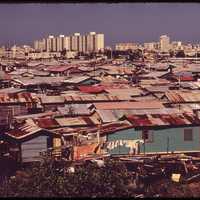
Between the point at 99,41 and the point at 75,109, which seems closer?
the point at 99,41

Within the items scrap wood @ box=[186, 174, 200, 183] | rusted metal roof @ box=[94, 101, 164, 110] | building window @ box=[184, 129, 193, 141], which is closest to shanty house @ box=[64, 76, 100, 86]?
rusted metal roof @ box=[94, 101, 164, 110]

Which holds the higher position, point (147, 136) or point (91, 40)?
point (91, 40)

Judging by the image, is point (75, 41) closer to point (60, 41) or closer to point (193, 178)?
point (60, 41)

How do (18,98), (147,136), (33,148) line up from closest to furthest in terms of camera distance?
(33,148), (147,136), (18,98)

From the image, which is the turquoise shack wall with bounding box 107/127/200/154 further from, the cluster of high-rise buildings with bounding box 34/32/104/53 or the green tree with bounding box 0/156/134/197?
the cluster of high-rise buildings with bounding box 34/32/104/53

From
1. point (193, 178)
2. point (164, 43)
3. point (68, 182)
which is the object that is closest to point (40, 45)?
point (164, 43)

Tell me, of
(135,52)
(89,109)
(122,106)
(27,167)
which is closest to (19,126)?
(27,167)

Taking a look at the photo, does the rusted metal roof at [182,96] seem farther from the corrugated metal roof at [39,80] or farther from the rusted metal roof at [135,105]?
the corrugated metal roof at [39,80]
